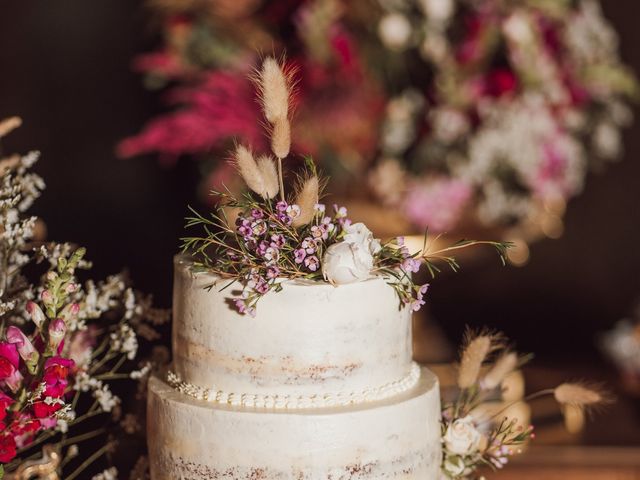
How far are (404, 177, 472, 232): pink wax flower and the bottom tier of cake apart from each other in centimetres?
133

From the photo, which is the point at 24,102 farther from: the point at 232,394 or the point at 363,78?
the point at 232,394

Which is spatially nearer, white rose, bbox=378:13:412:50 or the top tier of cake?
the top tier of cake

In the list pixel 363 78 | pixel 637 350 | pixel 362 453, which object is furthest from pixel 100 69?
pixel 362 453

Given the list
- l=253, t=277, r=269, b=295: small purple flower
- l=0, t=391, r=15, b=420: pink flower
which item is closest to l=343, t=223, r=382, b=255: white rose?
l=253, t=277, r=269, b=295: small purple flower

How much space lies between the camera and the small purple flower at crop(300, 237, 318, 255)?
118 centimetres

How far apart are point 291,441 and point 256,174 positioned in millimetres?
314

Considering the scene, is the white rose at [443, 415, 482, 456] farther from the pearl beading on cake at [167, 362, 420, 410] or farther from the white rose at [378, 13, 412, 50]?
the white rose at [378, 13, 412, 50]

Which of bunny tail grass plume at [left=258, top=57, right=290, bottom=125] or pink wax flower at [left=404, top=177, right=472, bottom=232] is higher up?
bunny tail grass plume at [left=258, top=57, right=290, bottom=125]

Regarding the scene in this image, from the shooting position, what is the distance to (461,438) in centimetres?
132

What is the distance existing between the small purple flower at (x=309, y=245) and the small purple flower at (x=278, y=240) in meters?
0.02

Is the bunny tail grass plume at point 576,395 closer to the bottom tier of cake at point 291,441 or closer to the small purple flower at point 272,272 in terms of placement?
the bottom tier of cake at point 291,441

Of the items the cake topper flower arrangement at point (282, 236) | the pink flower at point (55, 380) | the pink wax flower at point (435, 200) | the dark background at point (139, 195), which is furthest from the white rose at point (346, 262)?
the dark background at point (139, 195)

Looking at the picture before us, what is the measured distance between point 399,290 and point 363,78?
4.70ft

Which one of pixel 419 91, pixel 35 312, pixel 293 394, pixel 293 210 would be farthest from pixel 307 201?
pixel 419 91
